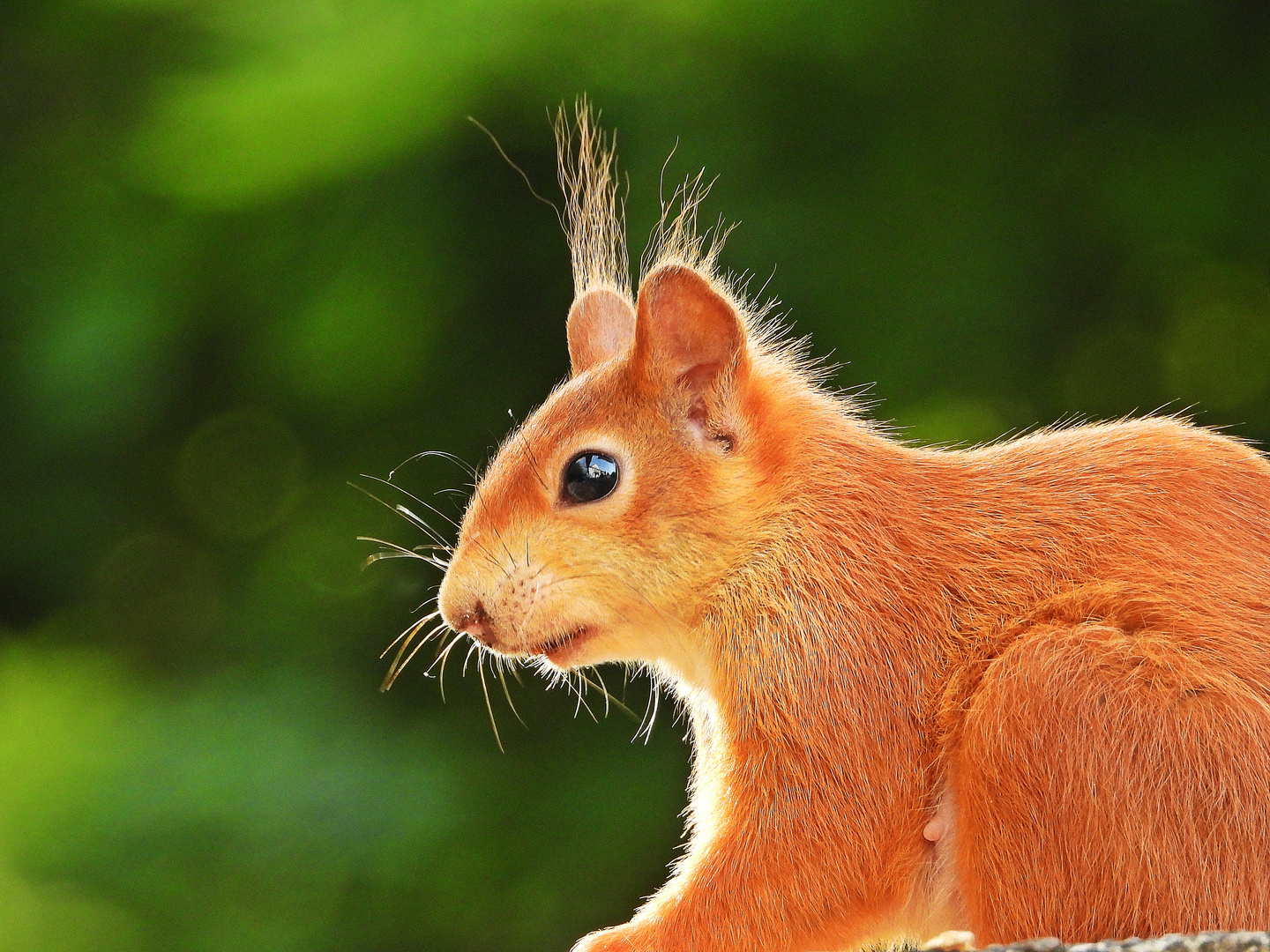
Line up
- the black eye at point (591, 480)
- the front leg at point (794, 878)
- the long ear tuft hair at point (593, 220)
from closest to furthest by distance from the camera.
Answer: the front leg at point (794, 878)
the black eye at point (591, 480)
the long ear tuft hair at point (593, 220)

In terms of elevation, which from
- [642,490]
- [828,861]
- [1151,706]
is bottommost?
[828,861]

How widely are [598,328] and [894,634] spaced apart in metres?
0.67

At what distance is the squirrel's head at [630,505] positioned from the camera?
1.60 metres

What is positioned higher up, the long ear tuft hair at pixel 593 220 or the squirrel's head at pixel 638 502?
the long ear tuft hair at pixel 593 220

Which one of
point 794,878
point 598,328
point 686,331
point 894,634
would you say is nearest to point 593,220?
point 598,328

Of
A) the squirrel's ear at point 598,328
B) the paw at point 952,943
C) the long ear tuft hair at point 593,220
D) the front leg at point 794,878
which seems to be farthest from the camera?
the long ear tuft hair at point 593,220

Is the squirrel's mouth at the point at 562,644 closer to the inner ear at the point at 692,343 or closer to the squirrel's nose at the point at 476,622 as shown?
the squirrel's nose at the point at 476,622

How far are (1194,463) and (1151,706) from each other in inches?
14.6

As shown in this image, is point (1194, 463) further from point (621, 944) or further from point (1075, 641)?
point (621, 944)

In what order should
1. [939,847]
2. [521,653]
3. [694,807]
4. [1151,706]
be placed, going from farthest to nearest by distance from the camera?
1. [694,807]
2. [521,653]
3. [939,847]
4. [1151,706]

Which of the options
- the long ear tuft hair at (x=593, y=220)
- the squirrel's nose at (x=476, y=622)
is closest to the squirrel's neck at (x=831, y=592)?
the squirrel's nose at (x=476, y=622)

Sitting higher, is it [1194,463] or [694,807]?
[1194,463]

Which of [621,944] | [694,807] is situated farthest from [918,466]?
[621,944]

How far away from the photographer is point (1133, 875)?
1354 mm
